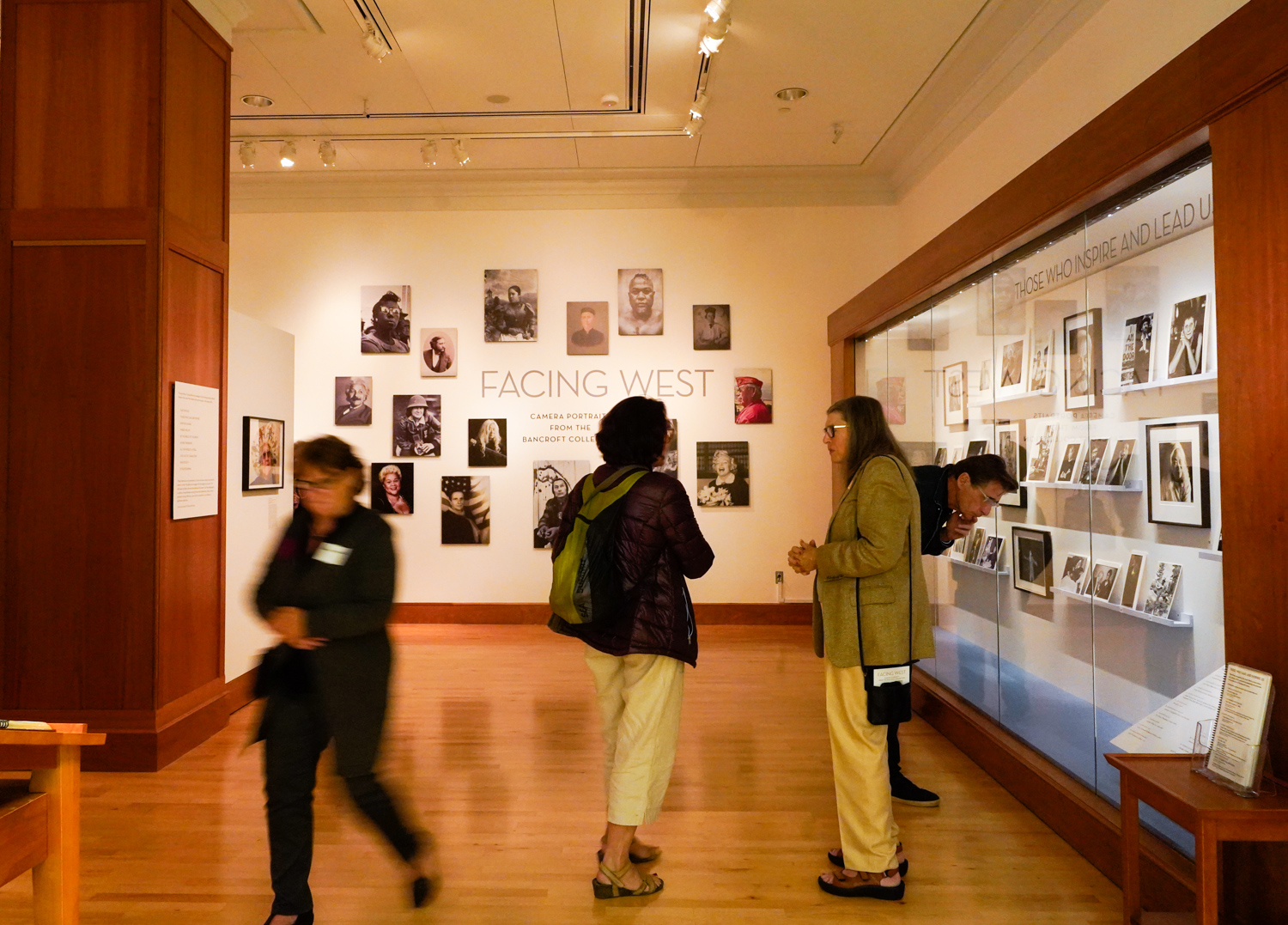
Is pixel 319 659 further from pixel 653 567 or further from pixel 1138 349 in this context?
pixel 1138 349

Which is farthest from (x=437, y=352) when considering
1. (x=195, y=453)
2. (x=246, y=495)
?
(x=195, y=453)

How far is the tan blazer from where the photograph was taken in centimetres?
291

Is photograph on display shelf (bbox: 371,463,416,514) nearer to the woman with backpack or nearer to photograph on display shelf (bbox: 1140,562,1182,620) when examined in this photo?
the woman with backpack

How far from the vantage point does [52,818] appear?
236cm

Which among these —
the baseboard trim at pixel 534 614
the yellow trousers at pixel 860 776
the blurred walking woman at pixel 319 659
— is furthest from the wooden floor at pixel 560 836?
the baseboard trim at pixel 534 614

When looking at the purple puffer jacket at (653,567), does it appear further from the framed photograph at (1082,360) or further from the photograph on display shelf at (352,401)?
the photograph on display shelf at (352,401)

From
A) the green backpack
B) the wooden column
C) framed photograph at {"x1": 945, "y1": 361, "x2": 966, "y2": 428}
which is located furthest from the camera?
framed photograph at {"x1": 945, "y1": 361, "x2": 966, "y2": 428}

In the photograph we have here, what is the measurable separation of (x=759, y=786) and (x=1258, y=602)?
7.72ft

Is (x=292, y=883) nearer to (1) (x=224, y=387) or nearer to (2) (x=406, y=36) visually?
(1) (x=224, y=387)

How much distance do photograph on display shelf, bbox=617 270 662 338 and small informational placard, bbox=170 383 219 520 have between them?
4417 millimetres

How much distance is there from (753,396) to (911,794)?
519 cm

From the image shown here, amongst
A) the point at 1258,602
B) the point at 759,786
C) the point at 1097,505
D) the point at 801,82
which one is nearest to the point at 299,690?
the point at 759,786

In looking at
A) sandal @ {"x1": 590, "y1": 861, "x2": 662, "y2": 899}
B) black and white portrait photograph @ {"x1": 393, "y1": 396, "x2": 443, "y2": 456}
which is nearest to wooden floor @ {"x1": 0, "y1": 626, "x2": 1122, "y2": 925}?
sandal @ {"x1": 590, "y1": 861, "x2": 662, "y2": 899}

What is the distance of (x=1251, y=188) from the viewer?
2457 mm
